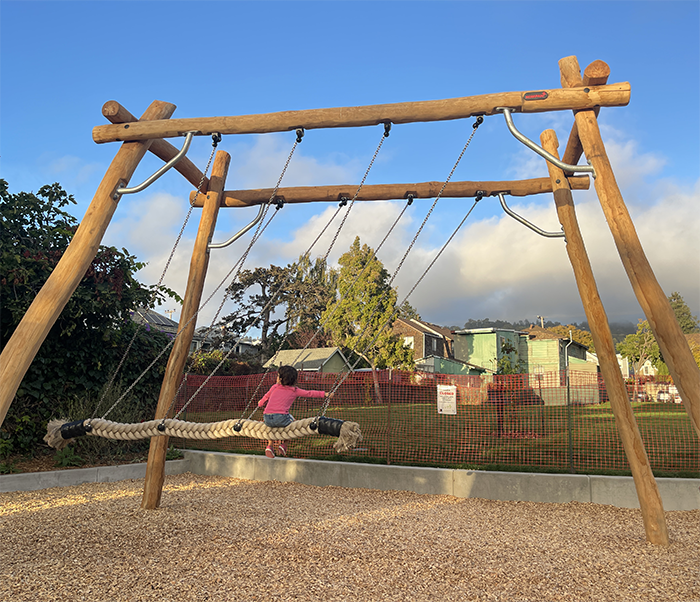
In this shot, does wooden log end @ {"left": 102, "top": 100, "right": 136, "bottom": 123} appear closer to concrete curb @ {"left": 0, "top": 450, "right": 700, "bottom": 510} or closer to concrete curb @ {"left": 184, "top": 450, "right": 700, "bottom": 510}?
concrete curb @ {"left": 0, "top": 450, "right": 700, "bottom": 510}

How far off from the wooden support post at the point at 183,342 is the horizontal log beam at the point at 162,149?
0.72ft

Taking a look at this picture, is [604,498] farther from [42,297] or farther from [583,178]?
[42,297]

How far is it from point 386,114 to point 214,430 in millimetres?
3307

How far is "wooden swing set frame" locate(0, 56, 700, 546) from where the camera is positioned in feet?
14.0

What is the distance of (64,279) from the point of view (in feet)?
14.9

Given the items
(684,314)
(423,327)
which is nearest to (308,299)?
(423,327)

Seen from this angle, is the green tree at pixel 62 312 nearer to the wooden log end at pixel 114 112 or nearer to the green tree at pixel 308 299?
the wooden log end at pixel 114 112

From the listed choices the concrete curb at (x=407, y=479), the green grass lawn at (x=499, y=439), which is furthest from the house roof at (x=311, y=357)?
the concrete curb at (x=407, y=479)

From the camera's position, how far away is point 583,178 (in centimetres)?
603

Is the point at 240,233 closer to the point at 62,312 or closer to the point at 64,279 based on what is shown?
the point at 64,279

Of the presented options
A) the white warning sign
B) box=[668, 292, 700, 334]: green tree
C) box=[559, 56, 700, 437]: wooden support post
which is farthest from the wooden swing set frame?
box=[668, 292, 700, 334]: green tree

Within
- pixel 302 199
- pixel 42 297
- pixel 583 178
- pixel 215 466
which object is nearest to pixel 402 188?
pixel 302 199

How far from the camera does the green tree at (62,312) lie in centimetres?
805

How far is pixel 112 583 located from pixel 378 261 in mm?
25971
